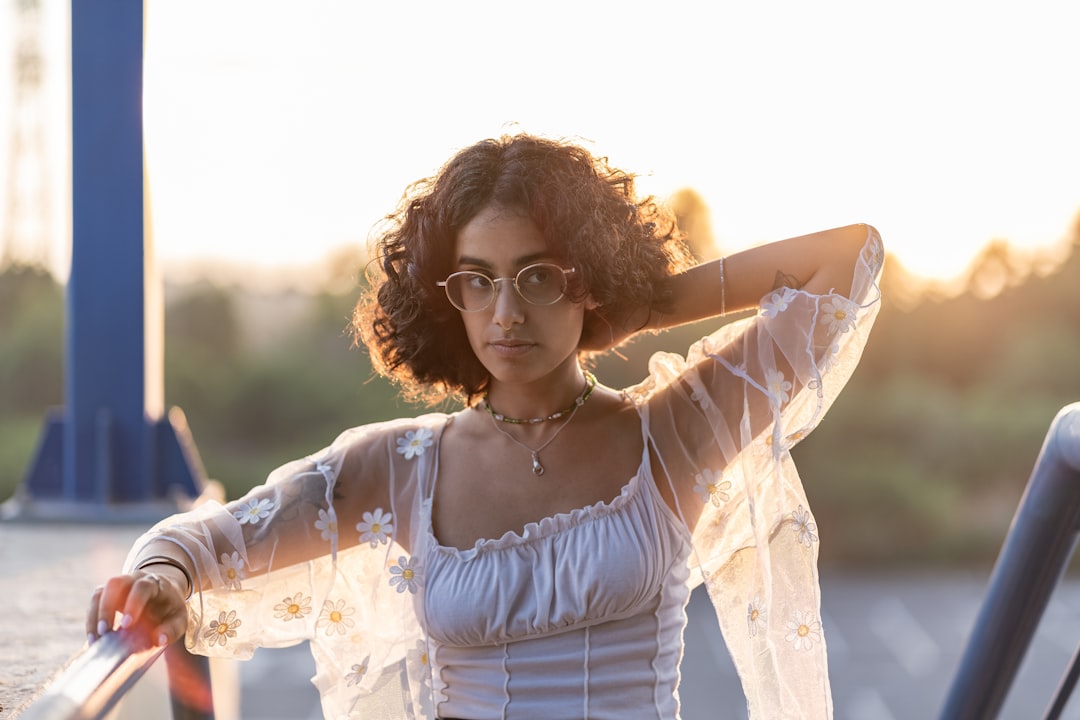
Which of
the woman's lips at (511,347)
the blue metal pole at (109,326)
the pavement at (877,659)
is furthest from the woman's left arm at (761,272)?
the pavement at (877,659)

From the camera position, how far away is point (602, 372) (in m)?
22.1

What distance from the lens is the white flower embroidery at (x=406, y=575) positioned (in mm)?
1606

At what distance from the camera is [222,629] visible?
156cm

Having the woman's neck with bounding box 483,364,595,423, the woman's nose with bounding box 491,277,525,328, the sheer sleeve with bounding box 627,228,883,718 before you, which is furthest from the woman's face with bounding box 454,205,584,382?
the sheer sleeve with bounding box 627,228,883,718

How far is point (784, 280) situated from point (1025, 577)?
0.51m

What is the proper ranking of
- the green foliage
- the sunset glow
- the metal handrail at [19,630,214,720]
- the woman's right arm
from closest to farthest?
the metal handrail at [19,630,214,720] → the woman's right arm → the sunset glow → the green foliage

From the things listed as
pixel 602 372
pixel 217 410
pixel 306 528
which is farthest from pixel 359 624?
pixel 217 410

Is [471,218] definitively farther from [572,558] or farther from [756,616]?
[756,616]

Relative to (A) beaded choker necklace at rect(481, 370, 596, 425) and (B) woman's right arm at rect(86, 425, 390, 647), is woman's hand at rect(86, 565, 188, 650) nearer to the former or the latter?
(B) woman's right arm at rect(86, 425, 390, 647)

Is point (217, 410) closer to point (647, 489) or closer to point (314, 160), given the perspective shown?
point (314, 160)

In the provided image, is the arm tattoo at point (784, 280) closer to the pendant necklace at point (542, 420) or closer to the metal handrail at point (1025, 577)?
the pendant necklace at point (542, 420)

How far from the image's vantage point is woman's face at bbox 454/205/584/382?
1.50 m

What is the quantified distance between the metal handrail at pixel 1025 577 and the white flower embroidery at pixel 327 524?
809 mm

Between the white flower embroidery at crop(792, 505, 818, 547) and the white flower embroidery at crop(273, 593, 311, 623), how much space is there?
2.21ft
